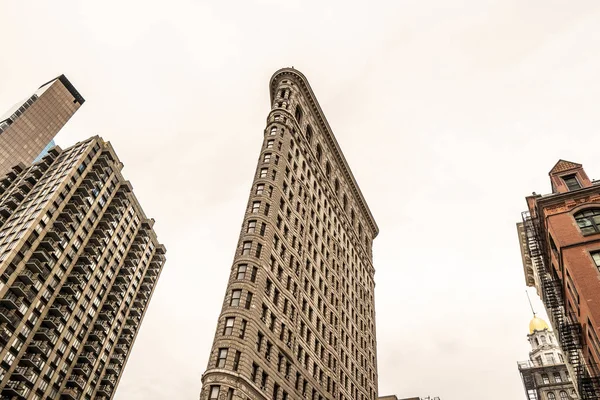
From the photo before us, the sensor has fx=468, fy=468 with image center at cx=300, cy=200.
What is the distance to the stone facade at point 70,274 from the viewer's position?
233 ft

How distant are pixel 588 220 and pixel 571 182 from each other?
593 cm

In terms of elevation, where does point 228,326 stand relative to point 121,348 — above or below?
below

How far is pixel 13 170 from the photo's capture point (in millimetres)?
102750

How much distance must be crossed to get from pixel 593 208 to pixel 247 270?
101ft

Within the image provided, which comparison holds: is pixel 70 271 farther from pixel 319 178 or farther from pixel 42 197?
pixel 319 178

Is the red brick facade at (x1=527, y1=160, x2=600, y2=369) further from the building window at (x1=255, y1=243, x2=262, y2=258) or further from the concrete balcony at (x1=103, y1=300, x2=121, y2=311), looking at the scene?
the concrete balcony at (x1=103, y1=300, x2=121, y2=311)

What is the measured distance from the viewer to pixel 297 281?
55.4m

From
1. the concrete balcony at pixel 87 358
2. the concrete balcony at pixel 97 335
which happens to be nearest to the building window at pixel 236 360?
the concrete balcony at pixel 87 358

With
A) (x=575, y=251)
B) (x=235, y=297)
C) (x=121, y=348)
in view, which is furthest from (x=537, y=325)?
(x=235, y=297)

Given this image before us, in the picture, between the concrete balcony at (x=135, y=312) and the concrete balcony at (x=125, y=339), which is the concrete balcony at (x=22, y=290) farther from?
the concrete balcony at (x=135, y=312)

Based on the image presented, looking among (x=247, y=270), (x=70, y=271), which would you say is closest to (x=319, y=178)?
(x=247, y=270)

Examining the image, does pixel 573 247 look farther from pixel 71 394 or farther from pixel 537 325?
pixel 537 325

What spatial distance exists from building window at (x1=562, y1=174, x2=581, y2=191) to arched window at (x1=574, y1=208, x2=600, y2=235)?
401cm

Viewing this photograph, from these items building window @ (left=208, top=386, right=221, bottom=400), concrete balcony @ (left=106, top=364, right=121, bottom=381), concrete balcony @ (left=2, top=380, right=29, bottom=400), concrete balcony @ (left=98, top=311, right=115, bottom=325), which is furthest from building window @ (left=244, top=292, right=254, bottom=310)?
concrete balcony @ (left=106, top=364, right=121, bottom=381)
